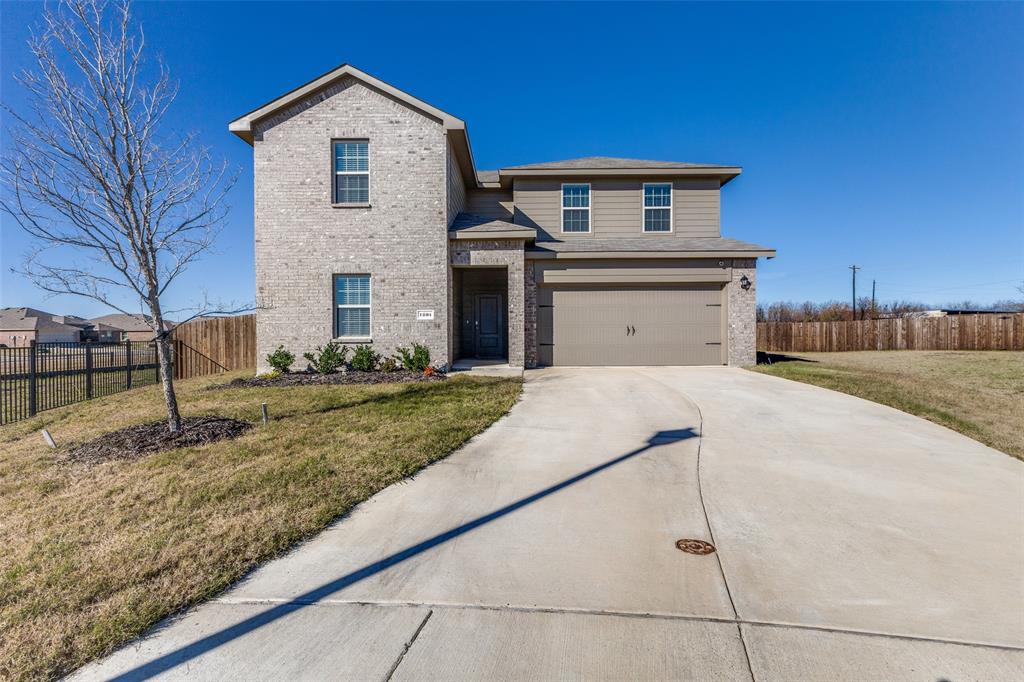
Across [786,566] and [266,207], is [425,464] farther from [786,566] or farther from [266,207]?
[266,207]

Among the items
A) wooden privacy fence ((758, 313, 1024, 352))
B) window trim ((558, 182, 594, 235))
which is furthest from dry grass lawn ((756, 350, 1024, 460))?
wooden privacy fence ((758, 313, 1024, 352))

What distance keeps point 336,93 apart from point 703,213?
1101 centimetres

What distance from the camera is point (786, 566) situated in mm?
2877

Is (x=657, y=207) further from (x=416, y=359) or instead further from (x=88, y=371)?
(x=88, y=371)

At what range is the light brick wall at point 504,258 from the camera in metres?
11.8

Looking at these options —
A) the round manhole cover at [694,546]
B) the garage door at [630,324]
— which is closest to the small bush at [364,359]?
the garage door at [630,324]

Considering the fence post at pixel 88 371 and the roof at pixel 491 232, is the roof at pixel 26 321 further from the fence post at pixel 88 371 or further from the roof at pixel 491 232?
the roof at pixel 491 232

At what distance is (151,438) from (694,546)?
6.37 meters

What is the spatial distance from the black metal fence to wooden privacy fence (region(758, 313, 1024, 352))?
28391mm

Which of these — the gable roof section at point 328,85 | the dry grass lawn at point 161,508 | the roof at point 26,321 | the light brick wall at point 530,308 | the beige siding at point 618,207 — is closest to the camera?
the dry grass lawn at point 161,508

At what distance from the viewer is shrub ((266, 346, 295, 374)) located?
1113 cm

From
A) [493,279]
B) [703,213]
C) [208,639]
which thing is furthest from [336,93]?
[208,639]

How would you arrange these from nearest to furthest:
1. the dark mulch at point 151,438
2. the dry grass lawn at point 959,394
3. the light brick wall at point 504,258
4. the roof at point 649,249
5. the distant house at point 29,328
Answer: the dark mulch at point 151,438, the dry grass lawn at point 959,394, the light brick wall at point 504,258, the roof at point 649,249, the distant house at point 29,328

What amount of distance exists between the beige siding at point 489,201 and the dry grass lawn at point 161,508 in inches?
376
